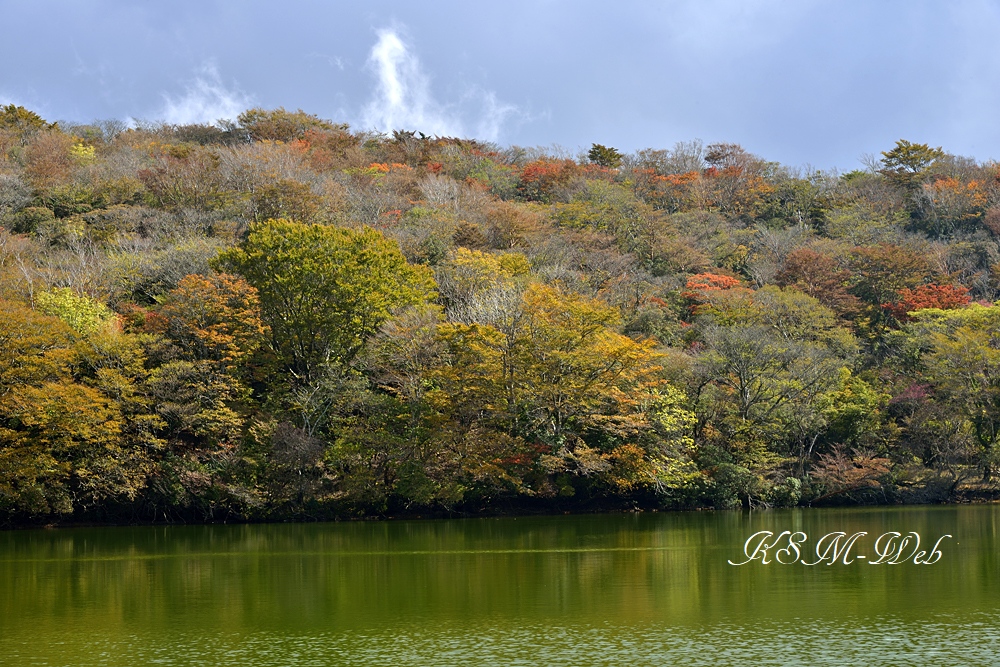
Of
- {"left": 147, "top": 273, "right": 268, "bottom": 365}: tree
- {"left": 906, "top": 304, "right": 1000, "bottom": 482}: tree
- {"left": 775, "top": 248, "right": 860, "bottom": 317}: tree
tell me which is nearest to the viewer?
{"left": 147, "top": 273, "right": 268, "bottom": 365}: tree

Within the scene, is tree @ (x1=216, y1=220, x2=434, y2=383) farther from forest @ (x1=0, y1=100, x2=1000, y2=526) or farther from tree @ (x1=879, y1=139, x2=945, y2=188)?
tree @ (x1=879, y1=139, x2=945, y2=188)

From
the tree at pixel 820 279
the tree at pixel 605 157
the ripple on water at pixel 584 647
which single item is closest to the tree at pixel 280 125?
the tree at pixel 605 157

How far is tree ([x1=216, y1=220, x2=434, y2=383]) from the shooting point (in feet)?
125

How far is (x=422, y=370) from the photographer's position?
37125 millimetres

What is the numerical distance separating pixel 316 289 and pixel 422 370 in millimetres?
5059

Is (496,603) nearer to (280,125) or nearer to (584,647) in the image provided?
(584,647)

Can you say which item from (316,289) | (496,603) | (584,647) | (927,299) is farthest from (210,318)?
(927,299)

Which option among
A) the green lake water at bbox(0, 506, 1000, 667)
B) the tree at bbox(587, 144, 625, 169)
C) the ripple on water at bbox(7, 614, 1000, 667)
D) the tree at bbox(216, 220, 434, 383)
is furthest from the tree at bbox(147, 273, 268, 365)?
the tree at bbox(587, 144, 625, 169)

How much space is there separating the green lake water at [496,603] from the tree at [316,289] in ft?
37.0

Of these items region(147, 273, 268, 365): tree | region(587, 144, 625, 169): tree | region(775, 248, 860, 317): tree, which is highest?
region(587, 144, 625, 169): tree

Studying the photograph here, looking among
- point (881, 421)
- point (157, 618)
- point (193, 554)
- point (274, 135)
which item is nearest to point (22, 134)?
point (274, 135)

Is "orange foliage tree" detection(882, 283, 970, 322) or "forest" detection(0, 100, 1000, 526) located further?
"orange foliage tree" detection(882, 283, 970, 322)

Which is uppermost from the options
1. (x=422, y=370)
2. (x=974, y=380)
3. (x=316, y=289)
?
(x=316, y=289)

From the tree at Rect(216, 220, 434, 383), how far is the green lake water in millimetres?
11276
